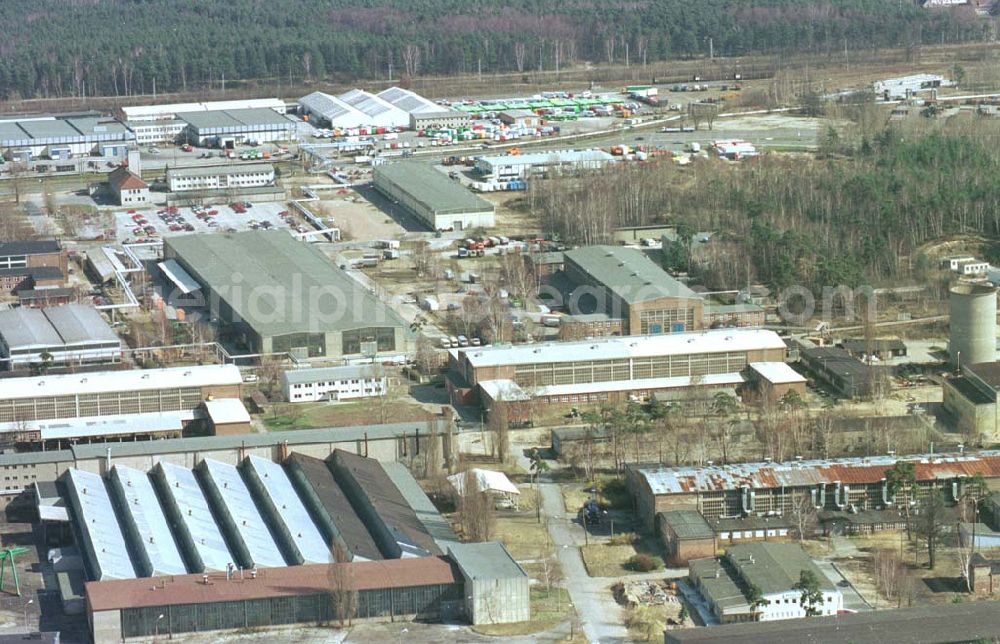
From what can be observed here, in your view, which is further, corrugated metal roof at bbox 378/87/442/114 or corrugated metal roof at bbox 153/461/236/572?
corrugated metal roof at bbox 378/87/442/114

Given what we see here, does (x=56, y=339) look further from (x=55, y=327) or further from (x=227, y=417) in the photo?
→ (x=227, y=417)

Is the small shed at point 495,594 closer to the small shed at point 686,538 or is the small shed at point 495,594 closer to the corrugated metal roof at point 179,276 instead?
the small shed at point 686,538

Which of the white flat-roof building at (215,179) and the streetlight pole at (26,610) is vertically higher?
the white flat-roof building at (215,179)

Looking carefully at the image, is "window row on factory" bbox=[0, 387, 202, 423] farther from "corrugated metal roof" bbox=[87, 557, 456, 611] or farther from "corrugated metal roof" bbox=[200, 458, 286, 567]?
"corrugated metal roof" bbox=[87, 557, 456, 611]

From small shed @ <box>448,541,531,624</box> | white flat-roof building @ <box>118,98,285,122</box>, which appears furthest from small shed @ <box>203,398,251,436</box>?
white flat-roof building @ <box>118,98,285,122</box>

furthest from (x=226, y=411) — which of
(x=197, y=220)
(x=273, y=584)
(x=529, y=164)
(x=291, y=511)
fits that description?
(x=529, y=164)

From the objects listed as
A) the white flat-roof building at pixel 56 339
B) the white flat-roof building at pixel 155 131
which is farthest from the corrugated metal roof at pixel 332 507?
the white flat-roof building at pixel 155 131
